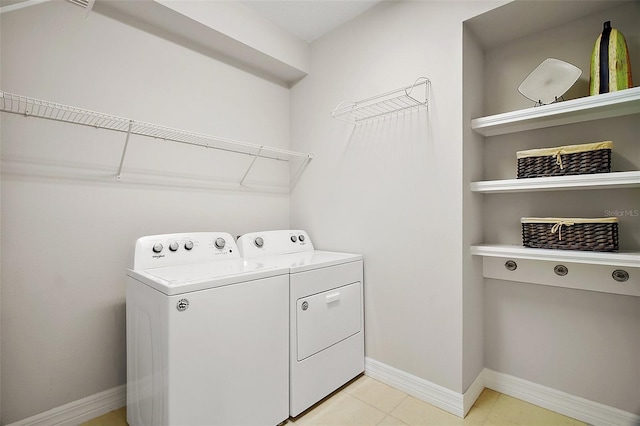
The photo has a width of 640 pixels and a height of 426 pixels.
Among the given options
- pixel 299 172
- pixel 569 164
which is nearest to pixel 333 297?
pixel 299 172

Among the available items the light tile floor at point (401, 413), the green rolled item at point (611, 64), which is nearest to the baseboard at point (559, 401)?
the light tile floor at point (401, 413)

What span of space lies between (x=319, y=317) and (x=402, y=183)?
94 centimetres

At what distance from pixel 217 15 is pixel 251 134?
77 centimetres

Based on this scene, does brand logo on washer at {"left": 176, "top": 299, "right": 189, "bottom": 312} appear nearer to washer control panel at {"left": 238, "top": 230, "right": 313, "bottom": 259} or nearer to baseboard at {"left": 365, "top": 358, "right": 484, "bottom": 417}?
washer control panel at {"left": 238, "top": 230, "right": 313, "bottom": 259}

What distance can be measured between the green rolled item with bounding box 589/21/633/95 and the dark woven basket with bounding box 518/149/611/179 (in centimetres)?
29

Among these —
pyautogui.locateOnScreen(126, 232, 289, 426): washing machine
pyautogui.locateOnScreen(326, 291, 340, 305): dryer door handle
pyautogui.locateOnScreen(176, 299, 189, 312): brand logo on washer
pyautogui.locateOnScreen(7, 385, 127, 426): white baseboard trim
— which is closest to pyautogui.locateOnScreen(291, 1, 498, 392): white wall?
pyautogui.locateOnScreen(326, 291, 340, 305): dryer door handle

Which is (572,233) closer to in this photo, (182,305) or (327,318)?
(327,318)

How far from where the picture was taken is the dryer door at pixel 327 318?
1617 millimetres

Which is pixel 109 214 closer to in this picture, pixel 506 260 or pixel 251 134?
pixel 251 134

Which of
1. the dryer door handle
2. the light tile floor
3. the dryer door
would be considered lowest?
the light tile floor

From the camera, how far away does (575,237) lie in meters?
1.44

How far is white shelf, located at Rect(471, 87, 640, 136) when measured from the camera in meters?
1.33

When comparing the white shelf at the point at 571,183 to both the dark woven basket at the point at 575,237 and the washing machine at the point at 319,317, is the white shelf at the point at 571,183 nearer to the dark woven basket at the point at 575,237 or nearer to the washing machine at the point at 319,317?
the dark woven basket at the point at 575,237

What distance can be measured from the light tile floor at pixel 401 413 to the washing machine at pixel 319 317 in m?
0.07
